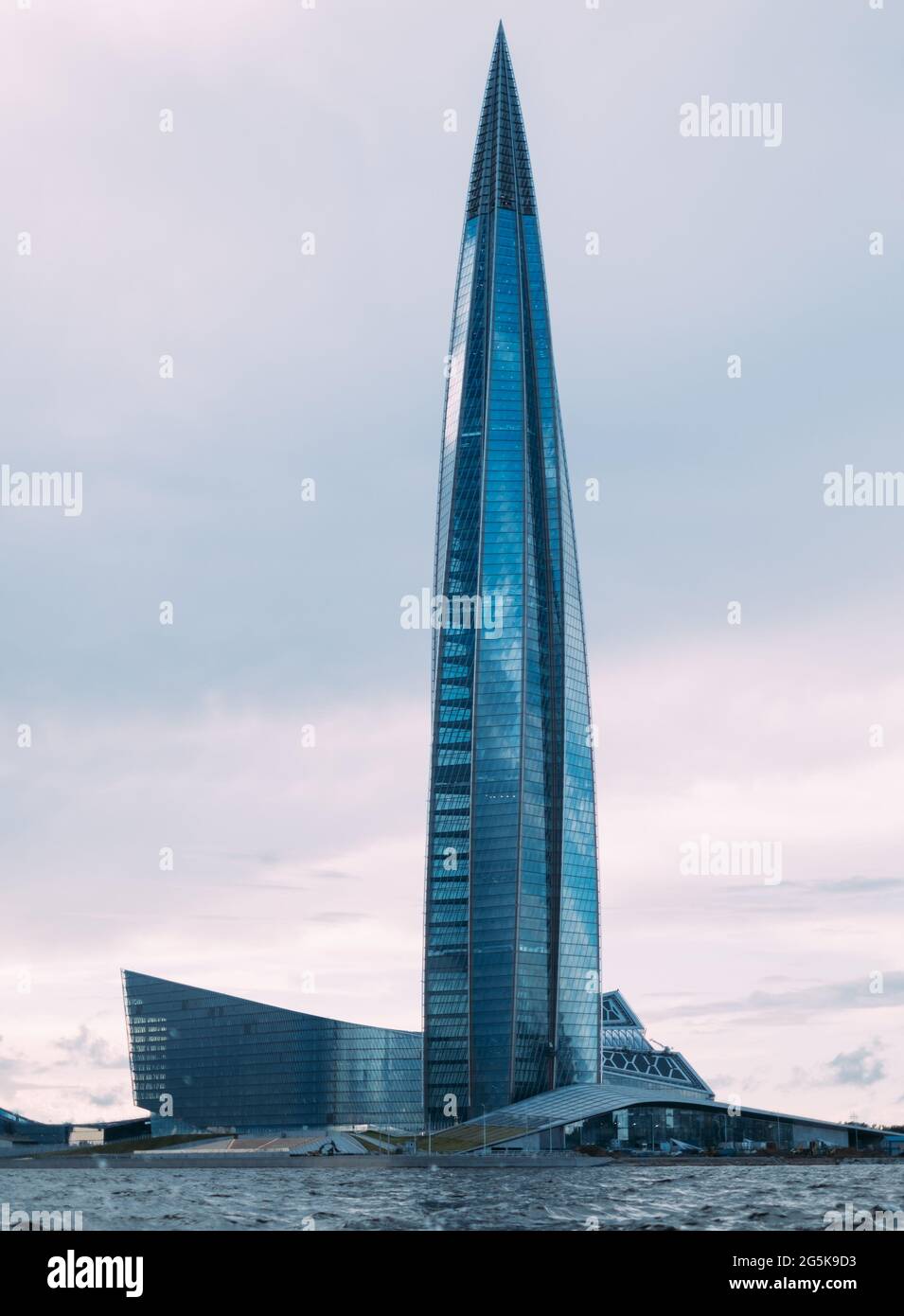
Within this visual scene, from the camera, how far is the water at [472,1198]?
79.7 m

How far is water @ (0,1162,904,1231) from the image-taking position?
7969cm

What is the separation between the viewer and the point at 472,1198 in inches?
4208
